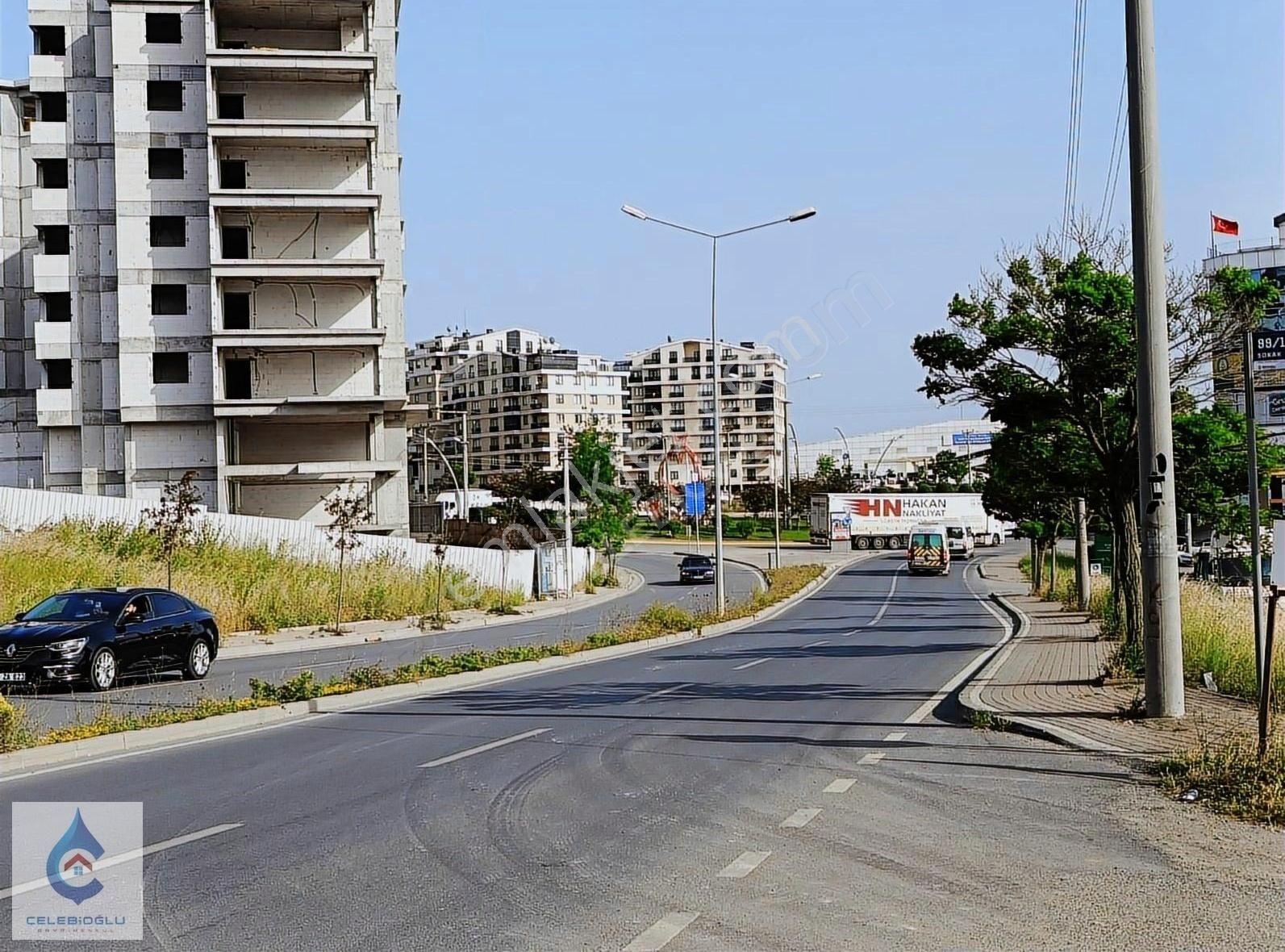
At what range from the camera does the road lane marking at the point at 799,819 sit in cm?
888

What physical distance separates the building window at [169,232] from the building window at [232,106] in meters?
4.77

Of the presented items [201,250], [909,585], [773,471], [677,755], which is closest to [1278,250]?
[909,585]

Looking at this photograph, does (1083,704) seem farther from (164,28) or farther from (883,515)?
(883,515)

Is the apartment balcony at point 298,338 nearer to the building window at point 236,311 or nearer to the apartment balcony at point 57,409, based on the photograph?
the building window at point 236,311

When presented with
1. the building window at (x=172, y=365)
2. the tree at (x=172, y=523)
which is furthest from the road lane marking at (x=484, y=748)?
the building window at (x=172, y=365)

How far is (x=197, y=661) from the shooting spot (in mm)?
21891

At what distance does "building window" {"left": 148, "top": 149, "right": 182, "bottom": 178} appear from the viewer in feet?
178

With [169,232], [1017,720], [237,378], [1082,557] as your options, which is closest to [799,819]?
[1017,720]

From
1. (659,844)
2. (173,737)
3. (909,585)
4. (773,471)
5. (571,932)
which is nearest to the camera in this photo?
(571,932)

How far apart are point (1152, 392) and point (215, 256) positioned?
46.0 metres

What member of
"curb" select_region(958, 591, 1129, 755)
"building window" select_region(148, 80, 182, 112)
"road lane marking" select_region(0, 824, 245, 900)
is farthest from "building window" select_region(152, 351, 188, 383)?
"road lane marking" select_region(0, 824, 245, 900)

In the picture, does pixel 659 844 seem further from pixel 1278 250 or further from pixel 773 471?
pixel 773 471

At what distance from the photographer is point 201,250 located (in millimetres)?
54406

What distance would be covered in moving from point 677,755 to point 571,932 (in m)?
5.81
